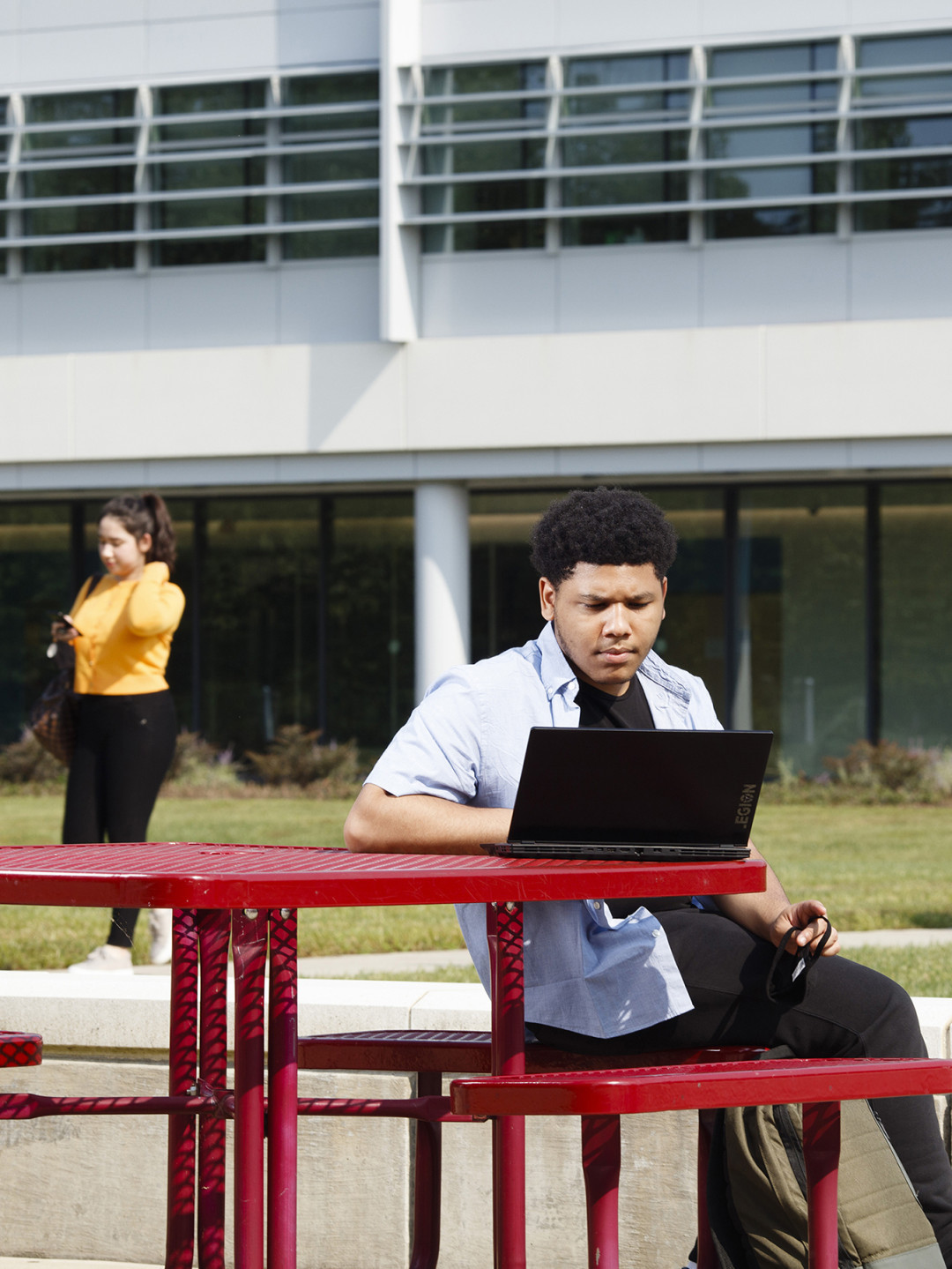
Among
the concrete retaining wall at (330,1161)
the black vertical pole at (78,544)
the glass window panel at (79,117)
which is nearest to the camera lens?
the concrete retaining wall at (330,1161)

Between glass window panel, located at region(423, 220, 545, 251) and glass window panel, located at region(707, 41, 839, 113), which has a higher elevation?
glass window panel, located at region(707, 41, 839, 113)

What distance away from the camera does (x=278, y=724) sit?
1822cm

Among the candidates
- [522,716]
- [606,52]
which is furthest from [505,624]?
[522,716]

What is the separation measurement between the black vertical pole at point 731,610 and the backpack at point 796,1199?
14689 mm

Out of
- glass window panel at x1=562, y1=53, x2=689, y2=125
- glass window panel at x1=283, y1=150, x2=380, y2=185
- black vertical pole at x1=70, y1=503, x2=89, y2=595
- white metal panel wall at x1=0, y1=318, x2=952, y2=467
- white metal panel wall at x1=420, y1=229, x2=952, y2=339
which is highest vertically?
glass window panel at x1=562, y1=53, x2=689, y2=125

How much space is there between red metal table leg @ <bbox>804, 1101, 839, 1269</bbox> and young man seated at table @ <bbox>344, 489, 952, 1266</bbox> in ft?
1.23

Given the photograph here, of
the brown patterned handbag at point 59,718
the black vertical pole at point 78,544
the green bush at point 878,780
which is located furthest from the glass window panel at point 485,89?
the brown patterned handbag at point 59,718

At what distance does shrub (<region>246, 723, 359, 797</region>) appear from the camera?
16938mm

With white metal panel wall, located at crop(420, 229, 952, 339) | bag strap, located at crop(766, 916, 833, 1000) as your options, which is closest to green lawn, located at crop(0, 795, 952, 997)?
bag strap, located at crop(766, 916, 833, 1000)

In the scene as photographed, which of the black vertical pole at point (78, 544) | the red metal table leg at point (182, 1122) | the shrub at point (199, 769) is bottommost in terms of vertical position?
the shrub at point (199, 769)

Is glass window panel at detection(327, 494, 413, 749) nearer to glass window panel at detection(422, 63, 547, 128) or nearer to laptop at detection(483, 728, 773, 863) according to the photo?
glass window panel at detection(422, 63, 547, 128)

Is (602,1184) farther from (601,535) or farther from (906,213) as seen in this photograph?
(906,213)

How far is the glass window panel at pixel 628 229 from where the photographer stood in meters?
16.0

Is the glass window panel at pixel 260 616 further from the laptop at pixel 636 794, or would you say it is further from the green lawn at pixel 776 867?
the laptop at pixel 636 794
